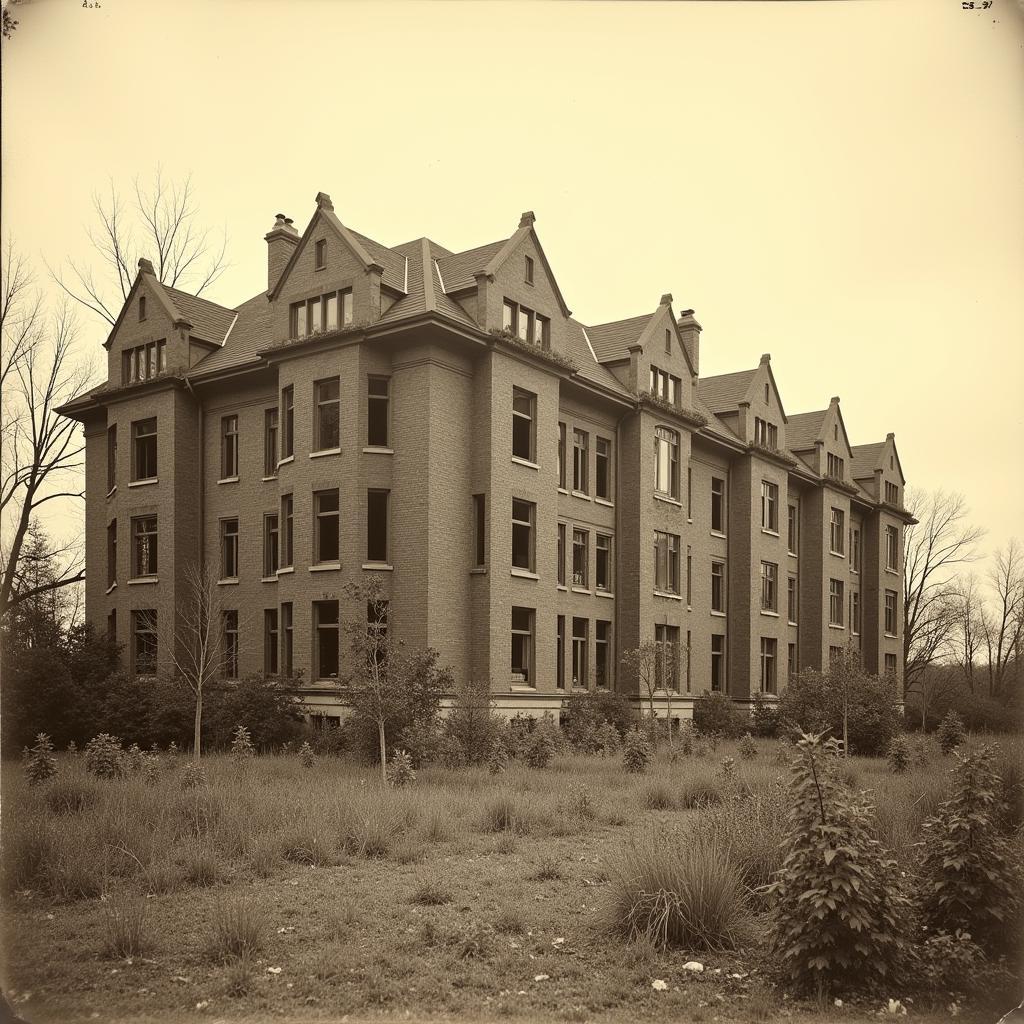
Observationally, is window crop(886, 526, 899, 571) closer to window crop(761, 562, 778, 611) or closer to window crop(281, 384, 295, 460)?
window crop(761, 562, 778, 611)

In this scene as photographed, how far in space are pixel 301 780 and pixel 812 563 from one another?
116 feet

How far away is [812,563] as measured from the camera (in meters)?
46.7

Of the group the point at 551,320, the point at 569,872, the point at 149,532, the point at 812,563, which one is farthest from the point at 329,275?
the point at 812,563

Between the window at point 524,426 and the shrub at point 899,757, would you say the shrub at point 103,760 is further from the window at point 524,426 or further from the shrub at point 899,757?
the shrub at point 899,757

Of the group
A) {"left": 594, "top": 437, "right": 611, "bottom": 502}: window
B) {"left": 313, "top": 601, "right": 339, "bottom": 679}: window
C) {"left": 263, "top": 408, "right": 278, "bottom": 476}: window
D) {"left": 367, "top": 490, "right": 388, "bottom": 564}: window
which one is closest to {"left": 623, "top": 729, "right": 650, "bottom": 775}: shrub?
{"left": 367, "top": 490, "right": 388, "bottom": 564}: window

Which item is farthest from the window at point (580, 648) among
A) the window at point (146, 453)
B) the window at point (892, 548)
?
the window at point (892, 548)

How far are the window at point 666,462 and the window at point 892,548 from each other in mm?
24753

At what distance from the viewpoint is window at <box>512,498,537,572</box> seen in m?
28.6

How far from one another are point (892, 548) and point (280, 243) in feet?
130

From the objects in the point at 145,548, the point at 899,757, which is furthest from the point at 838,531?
the point at 145,548

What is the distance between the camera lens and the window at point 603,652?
107 feet

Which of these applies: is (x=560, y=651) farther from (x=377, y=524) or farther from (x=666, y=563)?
(x=377, y=524)

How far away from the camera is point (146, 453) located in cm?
3228

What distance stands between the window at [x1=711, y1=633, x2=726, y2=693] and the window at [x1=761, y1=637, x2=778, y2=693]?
3217 millimetres
